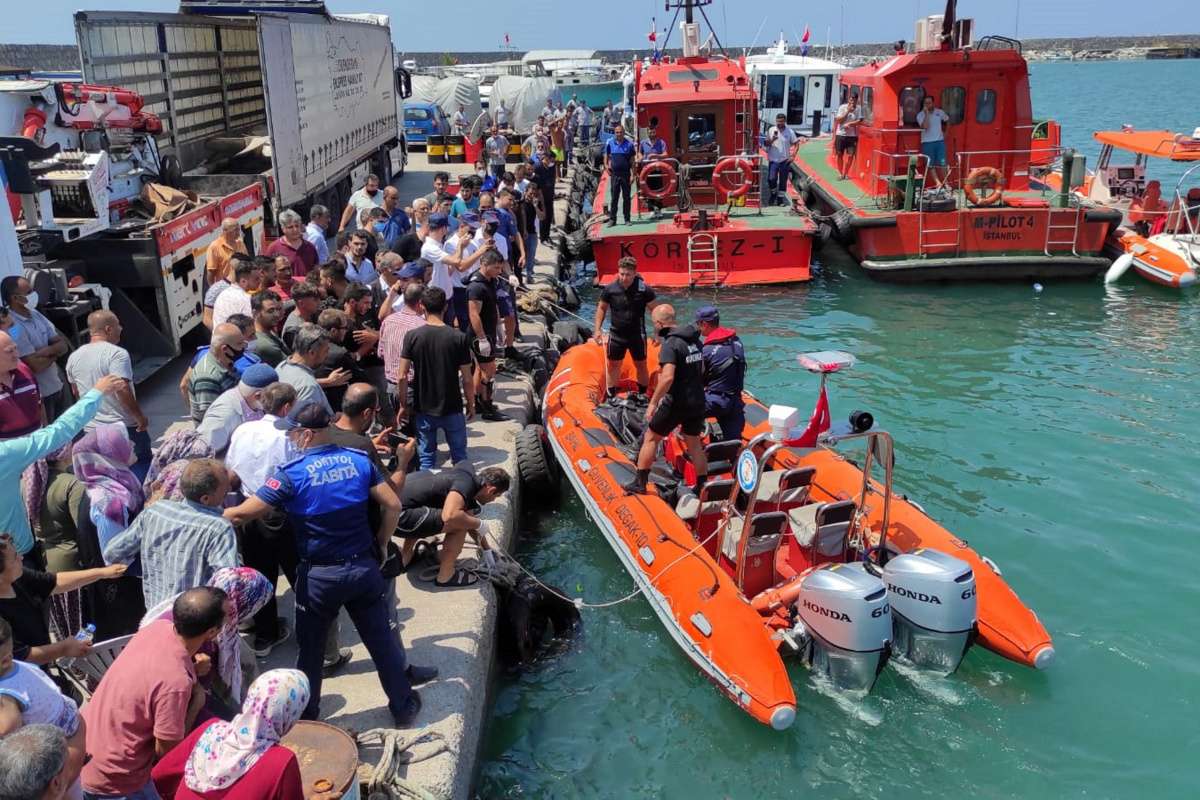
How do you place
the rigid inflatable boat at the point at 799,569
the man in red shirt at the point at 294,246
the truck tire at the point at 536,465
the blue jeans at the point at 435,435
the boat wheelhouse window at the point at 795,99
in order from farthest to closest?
the boat wheelhouse window at the point at 795,99 → the man in red shirt at the point at 294,246 → the truck tire at the point at 536,465 → the blue jeans at the point at 435,435 → the rigid inflatable boat at the point at 799,569

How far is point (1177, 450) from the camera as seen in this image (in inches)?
354

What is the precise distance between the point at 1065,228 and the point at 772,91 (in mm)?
14572

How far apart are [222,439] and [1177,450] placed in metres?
8.53

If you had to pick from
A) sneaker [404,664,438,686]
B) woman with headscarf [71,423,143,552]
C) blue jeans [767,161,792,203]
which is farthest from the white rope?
blue jeans [767,161,792,203]

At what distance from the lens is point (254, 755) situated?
2.78 meters

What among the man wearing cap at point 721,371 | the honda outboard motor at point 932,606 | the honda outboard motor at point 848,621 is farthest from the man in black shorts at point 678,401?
the honda outboard motor at point 932,606

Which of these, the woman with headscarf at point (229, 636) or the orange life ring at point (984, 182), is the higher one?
the orange life ring at point (984, 182)

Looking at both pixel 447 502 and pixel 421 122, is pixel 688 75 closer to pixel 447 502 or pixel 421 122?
pixel 447 502

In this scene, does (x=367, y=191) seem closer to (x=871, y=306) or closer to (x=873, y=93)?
(x=871, y=306)

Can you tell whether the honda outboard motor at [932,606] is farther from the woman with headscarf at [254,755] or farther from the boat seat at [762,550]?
the woman with headscarf at [254,755]

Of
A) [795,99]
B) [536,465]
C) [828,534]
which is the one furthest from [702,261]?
[795,99]

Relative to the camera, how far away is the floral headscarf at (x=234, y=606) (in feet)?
11.8

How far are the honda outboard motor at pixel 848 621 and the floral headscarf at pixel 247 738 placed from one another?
10.5 ft

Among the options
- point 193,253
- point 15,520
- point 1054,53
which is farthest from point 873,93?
point 1054,53
